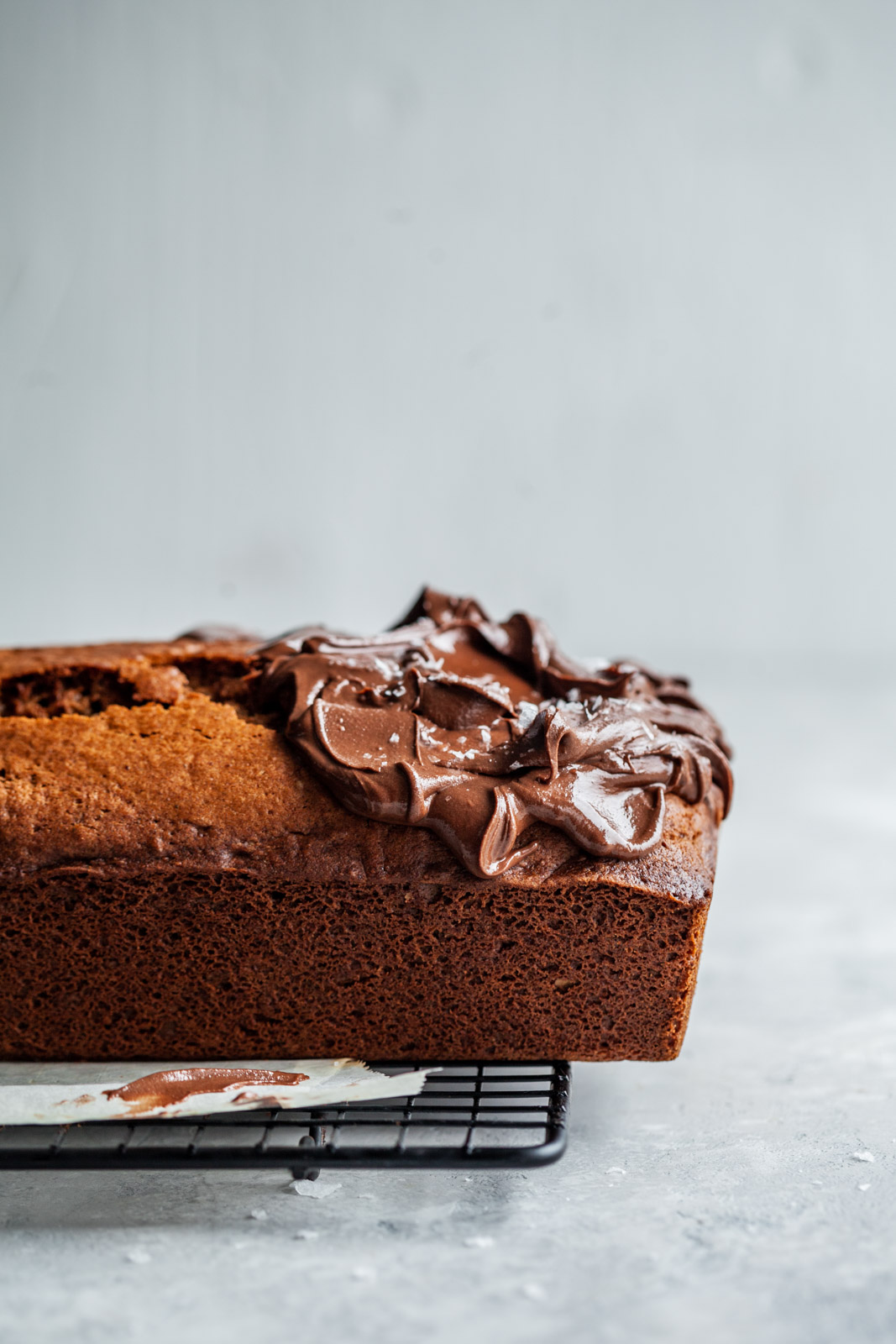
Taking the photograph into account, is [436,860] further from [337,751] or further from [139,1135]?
[139,1135]

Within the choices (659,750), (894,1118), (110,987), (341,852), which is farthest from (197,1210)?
(894,1118)

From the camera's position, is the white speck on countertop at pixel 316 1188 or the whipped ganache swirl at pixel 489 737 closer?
the white speck on countertop at pixel 316 1188

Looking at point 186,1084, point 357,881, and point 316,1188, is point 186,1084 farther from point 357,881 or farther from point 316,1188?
point 357,881

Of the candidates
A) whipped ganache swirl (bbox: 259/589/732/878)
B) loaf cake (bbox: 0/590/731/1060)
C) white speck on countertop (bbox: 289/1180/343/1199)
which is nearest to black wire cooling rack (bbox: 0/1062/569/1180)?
white speck on countertop (bbox: 289/1180/343/1199)

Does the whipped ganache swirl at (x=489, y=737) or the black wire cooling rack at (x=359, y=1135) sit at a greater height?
the whipped ganache swirl at (x=489, y=737)

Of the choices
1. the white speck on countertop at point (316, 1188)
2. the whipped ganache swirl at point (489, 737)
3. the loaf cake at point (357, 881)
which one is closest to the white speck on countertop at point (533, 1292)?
the white speck on countertop at point (316, 1188)

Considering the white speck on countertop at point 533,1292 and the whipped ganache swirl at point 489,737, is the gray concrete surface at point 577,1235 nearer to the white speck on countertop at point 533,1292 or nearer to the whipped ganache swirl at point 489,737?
the white speck on countertop at point 533,1292
